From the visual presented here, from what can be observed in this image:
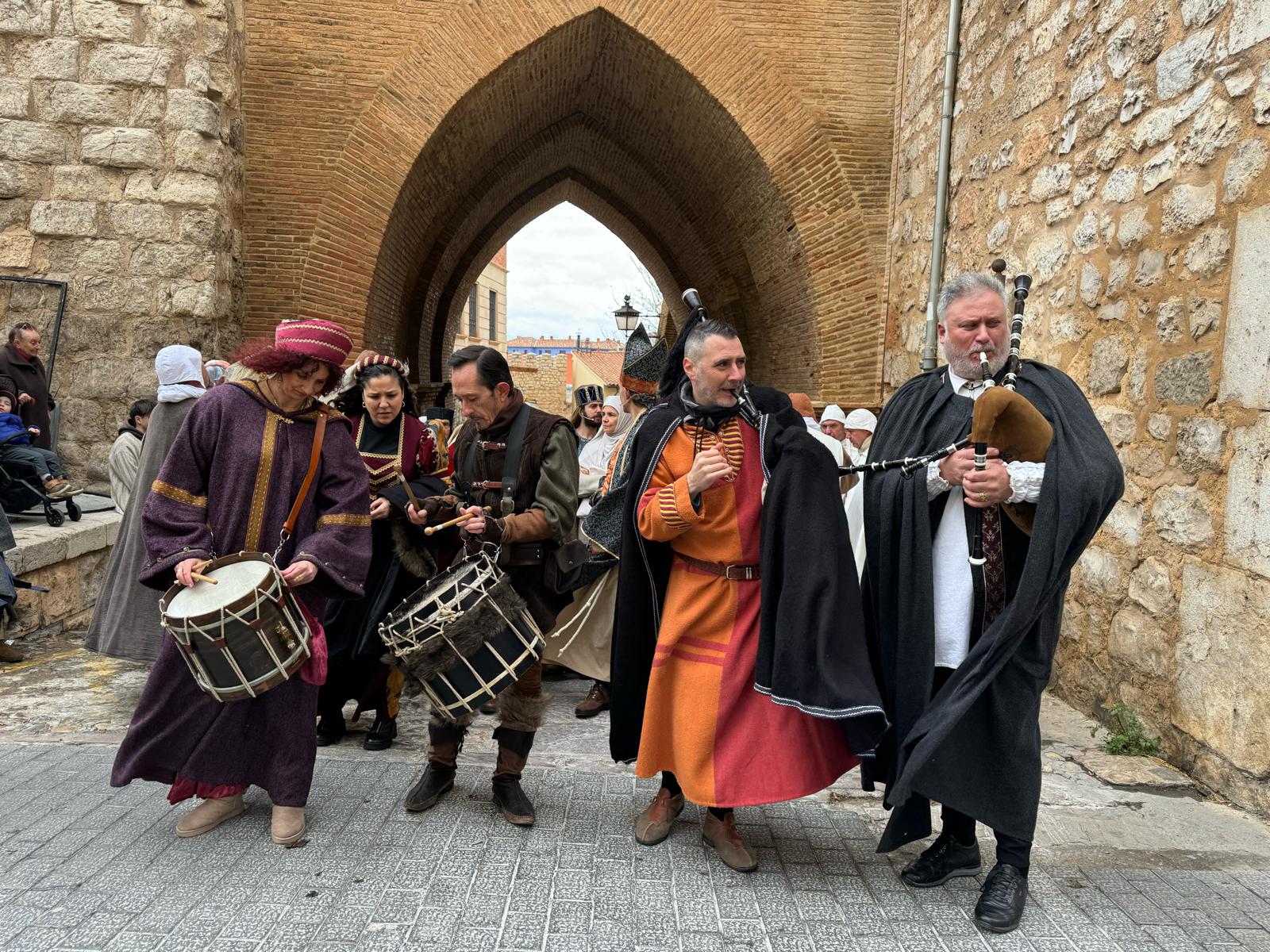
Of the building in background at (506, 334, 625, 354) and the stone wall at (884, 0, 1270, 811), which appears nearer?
the stone wall at (884, 0, 1270, 811)

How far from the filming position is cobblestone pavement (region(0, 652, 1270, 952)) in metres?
2.67

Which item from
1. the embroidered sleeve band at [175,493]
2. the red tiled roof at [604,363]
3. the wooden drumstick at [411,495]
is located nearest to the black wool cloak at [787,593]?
the wooden drumstick at [411,495]

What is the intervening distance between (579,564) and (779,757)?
1.16 meters

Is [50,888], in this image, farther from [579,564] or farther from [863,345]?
[863,345]

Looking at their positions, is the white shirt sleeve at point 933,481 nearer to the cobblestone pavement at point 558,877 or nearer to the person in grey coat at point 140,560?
the cobblestone pavement at point 558,877

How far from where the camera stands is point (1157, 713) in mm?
4379

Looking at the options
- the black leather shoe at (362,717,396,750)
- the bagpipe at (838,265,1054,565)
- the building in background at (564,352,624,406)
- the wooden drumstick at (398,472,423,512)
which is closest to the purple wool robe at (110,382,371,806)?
the wooden drumstick at (398,472,423,512)

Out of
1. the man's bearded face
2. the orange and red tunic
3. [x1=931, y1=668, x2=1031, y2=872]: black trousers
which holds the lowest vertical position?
[x1=931, y1=668, x2=1031, y2=872]: black trousers

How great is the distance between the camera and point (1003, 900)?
9.16 ft

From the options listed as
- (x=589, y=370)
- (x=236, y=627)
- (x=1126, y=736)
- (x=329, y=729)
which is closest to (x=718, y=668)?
(x=236, y=627)

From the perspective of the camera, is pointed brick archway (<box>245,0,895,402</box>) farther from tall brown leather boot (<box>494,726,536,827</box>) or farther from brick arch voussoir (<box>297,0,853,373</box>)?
tall brown leather boot (<box>494,726,536,827</box>)

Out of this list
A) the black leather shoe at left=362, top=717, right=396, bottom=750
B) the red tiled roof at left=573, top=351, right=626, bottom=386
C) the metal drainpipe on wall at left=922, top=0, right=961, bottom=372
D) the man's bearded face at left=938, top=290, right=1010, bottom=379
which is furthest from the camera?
the red tiled roof at left=573, top=351, right=626, bottom=386

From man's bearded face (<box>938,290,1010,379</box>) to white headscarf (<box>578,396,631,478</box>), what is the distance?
295 centimetres

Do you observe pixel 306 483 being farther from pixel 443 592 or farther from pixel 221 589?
pixel 443 592
